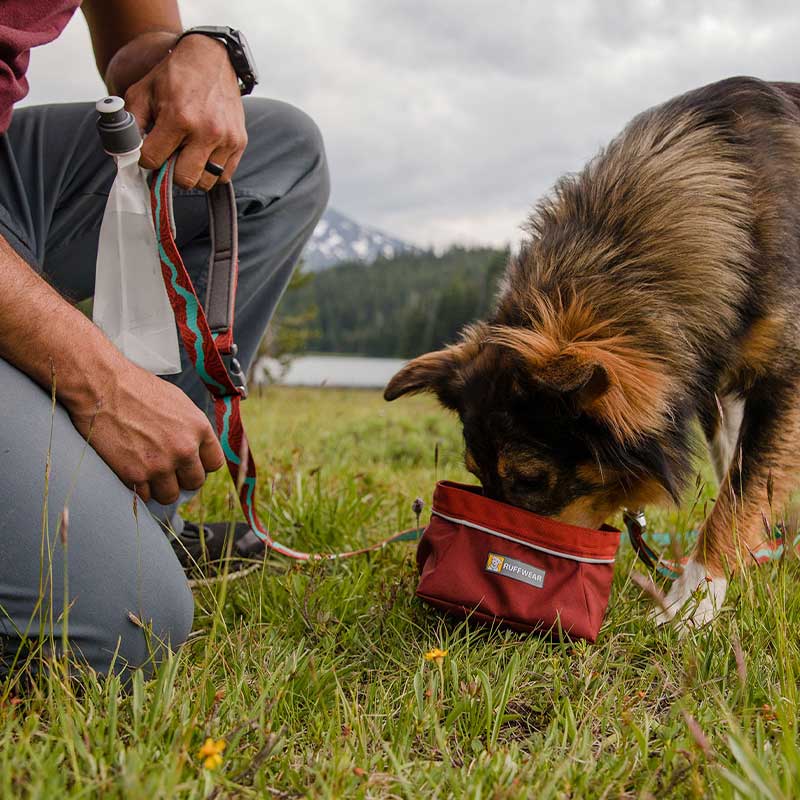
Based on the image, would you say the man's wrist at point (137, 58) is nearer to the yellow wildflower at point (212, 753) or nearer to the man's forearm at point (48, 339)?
the man's forearm at point (48, 339)

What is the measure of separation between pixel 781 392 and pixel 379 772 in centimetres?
248

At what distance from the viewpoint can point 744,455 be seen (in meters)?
3.43

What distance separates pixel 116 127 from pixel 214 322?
0.71 meters

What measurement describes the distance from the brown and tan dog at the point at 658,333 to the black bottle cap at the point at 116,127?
1.44 m

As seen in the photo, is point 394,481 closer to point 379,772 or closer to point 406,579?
point 406,579

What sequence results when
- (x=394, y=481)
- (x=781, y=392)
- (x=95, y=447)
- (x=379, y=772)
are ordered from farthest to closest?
(x=394, y=481) < (x=781, y=392) < (x=95, y=447) < (x=379, y=772)

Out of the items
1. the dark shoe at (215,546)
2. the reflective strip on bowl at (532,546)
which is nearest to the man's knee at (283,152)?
the dark shoe at (215,546)

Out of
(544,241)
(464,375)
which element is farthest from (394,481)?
(544,241)

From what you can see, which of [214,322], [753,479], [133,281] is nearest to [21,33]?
[133,281]

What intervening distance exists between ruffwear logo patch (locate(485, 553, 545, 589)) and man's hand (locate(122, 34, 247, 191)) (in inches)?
65.4

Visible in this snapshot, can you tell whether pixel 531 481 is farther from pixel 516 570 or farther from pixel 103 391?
pixel 103 391

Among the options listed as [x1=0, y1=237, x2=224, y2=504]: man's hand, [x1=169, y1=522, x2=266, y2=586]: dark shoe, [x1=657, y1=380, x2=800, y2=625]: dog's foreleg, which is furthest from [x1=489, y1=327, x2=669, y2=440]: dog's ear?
[x1=169, y1=522, x2=266, y2=586]: dark shoe

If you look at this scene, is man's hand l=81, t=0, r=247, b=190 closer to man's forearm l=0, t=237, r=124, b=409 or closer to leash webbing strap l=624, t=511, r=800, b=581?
man's forearm l=0, t=237, r=124, b=409

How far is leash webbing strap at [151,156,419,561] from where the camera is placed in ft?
8.41
